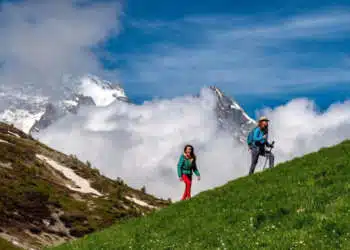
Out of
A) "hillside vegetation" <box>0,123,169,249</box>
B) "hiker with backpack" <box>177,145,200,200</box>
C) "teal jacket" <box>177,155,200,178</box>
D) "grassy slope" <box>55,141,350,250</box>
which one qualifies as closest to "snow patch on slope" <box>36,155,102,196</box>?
"hillside vegetation" <box>0,123,169,249</box>

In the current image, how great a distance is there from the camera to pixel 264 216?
918 inches

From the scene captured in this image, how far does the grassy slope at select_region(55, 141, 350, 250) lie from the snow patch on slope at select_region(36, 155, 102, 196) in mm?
123246

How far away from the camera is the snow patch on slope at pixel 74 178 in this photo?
156500 mm

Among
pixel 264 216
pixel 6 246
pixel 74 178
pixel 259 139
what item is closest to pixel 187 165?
pixel 259 139

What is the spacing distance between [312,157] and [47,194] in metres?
103

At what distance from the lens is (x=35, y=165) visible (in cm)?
15538

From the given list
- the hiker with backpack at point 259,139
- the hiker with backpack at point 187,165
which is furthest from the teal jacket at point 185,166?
the hiker with backpack at point 259,139

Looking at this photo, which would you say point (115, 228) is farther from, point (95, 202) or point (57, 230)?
point (95, 202)

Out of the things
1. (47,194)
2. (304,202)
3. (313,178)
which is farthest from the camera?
(47,194)

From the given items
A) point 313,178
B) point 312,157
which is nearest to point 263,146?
point 312,157

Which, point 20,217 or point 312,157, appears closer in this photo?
point 312,157

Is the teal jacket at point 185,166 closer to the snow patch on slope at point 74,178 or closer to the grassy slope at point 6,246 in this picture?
the grassy slope at point 6,246

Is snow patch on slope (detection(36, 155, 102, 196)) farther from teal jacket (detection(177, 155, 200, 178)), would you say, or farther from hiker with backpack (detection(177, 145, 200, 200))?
teal jacket (detection(177, 155, 200, 178))

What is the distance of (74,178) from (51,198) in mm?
34780
